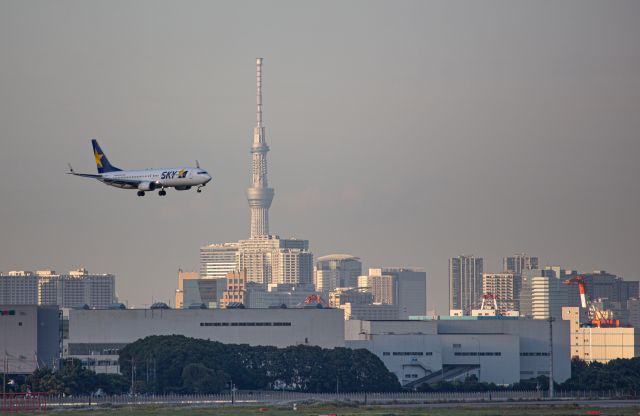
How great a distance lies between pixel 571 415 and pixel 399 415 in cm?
A: 2132

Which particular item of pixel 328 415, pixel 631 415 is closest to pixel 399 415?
pixel 328 415

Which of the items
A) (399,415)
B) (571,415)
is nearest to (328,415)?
(399,415)

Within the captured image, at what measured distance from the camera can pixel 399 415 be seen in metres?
200

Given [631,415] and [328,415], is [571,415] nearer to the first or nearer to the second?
[631,415]

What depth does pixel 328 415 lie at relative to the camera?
19600 centimetres

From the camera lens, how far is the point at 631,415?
647 ft

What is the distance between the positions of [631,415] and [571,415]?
7.33 metres

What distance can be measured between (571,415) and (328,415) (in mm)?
30229

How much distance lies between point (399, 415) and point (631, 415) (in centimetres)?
2864

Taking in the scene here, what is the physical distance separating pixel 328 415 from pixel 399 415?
383 inches

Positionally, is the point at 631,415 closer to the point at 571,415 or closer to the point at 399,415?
the point at 571,415

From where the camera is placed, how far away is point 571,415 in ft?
650

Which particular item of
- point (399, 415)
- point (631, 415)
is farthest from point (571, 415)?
point (399, 415)
